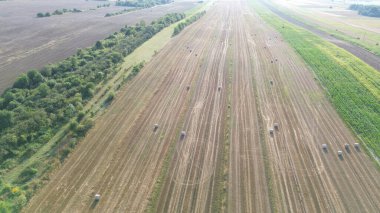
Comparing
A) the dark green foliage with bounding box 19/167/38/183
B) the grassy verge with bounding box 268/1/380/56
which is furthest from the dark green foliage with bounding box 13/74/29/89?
the grassy verge with bounding box 268/1/380/56

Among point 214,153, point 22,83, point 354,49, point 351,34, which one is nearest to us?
point 214,153

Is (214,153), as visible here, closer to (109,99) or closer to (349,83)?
(109,99)

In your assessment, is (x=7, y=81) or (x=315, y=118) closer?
(x=315, y=118)

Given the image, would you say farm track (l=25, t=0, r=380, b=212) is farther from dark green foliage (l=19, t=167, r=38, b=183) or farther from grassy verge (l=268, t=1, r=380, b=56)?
→ grassy verge (l=268, t=1, r=380, b=56)

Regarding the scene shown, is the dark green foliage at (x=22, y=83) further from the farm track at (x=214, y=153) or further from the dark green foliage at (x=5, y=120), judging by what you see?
the farm track at (x=214, y=153)

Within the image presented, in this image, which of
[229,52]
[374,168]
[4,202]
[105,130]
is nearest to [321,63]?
[229,52]

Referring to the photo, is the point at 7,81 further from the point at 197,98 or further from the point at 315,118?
the point at 315,118

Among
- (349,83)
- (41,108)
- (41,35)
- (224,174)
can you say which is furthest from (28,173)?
(41,35)
